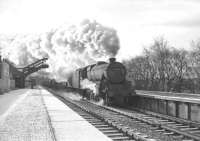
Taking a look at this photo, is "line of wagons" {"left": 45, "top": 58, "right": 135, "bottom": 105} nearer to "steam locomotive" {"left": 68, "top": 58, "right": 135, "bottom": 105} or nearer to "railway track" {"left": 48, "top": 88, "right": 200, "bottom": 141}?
"steam locomotive" {"left": 68, "top": 58, "right": 135, "bottom": 105}

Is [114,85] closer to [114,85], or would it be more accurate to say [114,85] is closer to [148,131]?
[114,85]

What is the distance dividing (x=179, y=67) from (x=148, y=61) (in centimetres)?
796

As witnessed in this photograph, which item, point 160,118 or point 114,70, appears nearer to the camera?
point 160,118

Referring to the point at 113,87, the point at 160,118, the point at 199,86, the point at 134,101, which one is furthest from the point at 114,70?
the point at 199,86

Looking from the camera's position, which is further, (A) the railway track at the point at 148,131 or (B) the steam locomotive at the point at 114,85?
(B) the steam locomotive at the point at 114,85

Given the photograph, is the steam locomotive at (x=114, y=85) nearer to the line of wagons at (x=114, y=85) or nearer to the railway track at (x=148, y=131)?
the line of wagons at (x=114, y=85)

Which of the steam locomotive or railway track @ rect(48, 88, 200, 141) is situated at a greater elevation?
the steam locomotive

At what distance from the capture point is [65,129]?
10.8 meters

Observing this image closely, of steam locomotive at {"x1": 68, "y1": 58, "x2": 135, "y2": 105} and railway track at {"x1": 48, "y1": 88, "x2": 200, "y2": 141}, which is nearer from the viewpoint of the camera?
railway track at {"x1": 48, "y1": 88, "x2": 200, "y2": 141}

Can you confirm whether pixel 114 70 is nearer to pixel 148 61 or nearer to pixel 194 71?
pixel 194 71

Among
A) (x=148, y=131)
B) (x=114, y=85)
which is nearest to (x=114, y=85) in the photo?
(x=114, y=85)

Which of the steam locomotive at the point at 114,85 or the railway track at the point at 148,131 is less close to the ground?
the steam locomotive at the point at 114,85

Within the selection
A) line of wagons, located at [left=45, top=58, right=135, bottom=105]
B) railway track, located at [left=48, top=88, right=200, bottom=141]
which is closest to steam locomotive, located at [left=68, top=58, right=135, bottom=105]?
line of wagons, located at [left=45, top=58, right=135, bottom=105]

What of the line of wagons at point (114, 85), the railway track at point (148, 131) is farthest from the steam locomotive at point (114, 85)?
the railway track at point (148, 131)
